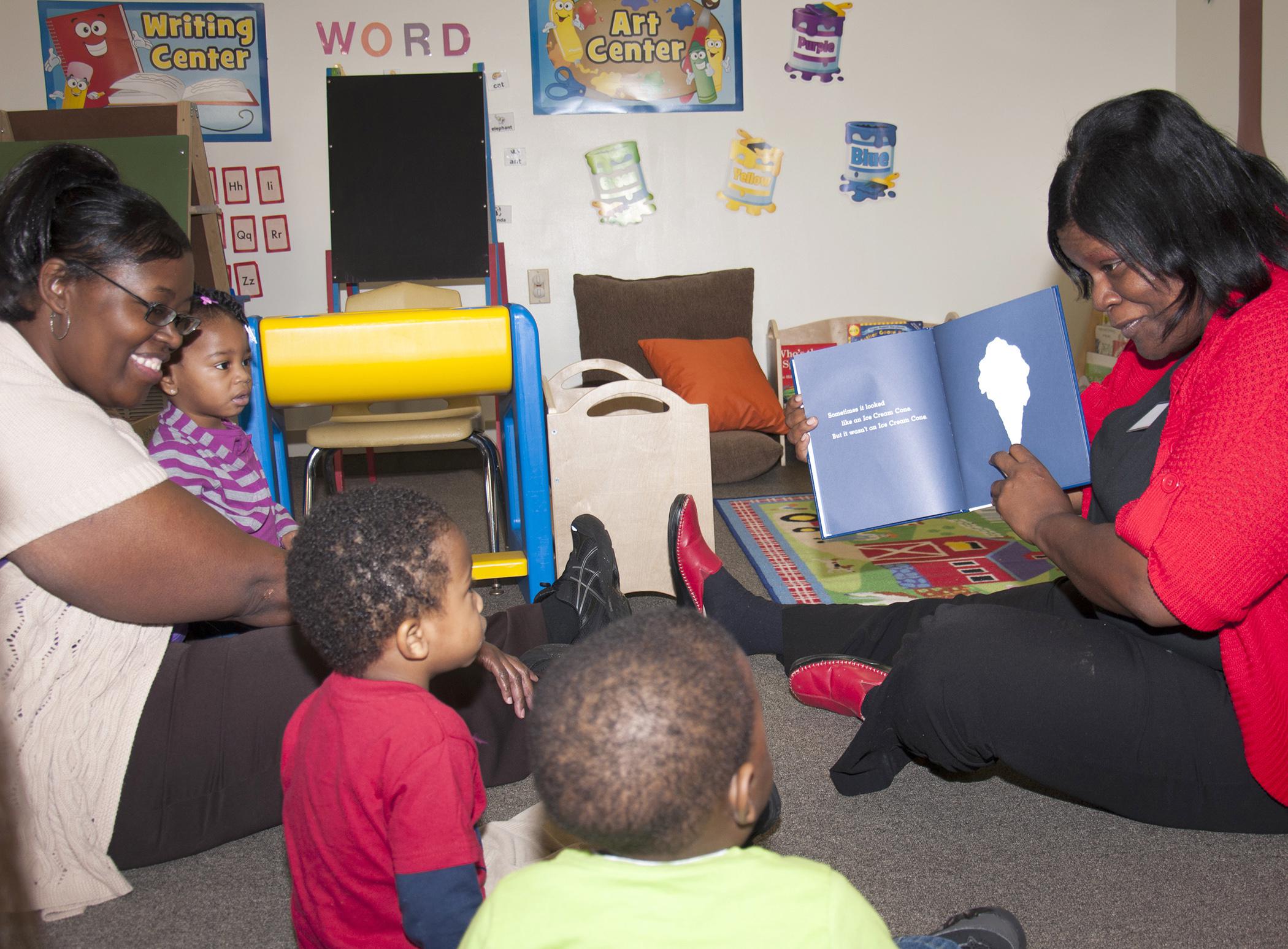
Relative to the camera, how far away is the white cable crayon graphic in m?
1.57

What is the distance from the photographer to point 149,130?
3.58 m

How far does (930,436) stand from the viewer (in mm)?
1730

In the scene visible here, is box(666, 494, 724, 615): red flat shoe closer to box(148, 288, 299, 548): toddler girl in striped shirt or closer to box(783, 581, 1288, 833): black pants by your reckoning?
box(783, 581, 1288, 833): black pants

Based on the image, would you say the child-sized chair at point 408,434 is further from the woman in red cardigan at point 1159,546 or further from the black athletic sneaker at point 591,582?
the woman in red cardigan at point 1159,546

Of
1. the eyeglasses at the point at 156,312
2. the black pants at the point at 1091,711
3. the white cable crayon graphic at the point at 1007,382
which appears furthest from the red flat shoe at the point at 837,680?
the eyeglasses at the point at 156,312

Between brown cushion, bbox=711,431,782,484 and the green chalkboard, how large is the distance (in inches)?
80.6

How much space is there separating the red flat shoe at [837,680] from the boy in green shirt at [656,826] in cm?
97

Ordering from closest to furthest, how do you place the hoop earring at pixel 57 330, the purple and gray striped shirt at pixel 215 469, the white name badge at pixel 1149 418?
the hoop earring at pixel 57 330
the white name badge at pixel 1149 418
the purple and gray striped shirt at pixel 215 469

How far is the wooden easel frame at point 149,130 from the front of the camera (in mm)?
3488

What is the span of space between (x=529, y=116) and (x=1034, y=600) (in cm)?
338

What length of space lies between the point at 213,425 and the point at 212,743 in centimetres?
76

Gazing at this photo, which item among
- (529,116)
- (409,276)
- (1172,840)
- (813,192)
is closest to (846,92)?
(813,192)

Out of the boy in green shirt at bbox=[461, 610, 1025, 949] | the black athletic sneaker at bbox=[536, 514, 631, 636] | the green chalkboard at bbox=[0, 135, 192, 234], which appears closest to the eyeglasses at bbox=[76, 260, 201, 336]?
the black athletic sneaker at bbox=[536, 514, 631, 636]

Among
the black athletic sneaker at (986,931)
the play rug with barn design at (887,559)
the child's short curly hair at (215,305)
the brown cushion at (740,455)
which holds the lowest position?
the black athletic sneaker at (986,931)
